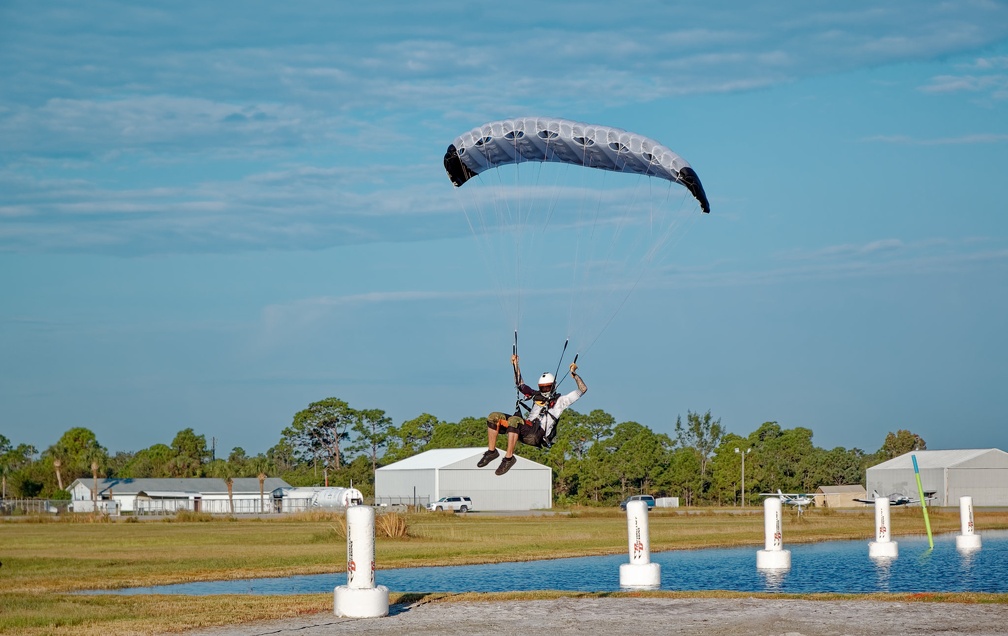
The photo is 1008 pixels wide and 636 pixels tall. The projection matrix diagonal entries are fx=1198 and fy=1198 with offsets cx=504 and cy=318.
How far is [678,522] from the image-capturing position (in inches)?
2606

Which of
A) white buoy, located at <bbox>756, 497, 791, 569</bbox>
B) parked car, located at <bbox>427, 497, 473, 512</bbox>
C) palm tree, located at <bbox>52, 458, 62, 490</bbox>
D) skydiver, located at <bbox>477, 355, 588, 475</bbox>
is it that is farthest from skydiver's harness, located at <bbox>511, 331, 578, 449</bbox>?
palm tree, located at <bbox>52, 458, 62, 490</bbox>

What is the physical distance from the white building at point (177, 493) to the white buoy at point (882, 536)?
79.7 meters

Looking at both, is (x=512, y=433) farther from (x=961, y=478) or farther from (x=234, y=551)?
(x=961, y=478)

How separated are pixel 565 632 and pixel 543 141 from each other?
11318 millimetres

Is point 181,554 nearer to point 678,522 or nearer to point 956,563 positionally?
point 956,563

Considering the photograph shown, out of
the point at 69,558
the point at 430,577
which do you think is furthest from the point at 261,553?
the point at 430,577

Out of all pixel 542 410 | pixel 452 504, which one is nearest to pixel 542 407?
pixel 542 410

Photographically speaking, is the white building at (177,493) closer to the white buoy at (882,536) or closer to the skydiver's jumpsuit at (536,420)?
the white buoy at (882,536)

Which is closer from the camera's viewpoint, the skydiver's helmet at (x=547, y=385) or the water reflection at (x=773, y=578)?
the skydiver's helmet at (x=547, y=385)

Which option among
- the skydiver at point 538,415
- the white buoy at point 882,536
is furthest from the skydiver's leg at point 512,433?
the white buoy at point 882,536

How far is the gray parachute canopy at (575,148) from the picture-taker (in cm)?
2528

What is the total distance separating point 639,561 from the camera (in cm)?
2606

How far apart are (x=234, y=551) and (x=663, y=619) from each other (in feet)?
84.1

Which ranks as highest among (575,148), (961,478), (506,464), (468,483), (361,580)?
(575,148)
